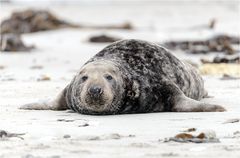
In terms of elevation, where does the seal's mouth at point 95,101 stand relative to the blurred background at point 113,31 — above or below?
below

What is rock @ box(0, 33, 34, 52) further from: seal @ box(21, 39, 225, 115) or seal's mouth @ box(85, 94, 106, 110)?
seal's mouth @ box(85, 94, 106, 110)

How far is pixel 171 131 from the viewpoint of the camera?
5203mm

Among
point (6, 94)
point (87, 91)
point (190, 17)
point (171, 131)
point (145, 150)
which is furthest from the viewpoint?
point (190, 17)

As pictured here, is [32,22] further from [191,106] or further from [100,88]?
[100,88]

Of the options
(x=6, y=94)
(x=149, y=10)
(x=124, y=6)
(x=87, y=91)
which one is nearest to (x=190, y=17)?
(x=149, y=10)

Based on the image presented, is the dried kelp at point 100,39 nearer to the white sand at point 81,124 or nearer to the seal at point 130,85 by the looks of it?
the white sand at point 81,124

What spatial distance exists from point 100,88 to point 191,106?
833 millimetres

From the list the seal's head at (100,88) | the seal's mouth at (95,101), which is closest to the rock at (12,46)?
the seal's head at (100,88)

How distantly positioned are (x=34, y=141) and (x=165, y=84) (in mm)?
2011

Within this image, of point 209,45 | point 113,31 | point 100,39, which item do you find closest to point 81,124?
point 209,45

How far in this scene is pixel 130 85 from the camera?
6391 millimetres

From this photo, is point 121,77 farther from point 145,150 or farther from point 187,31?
point 187,31

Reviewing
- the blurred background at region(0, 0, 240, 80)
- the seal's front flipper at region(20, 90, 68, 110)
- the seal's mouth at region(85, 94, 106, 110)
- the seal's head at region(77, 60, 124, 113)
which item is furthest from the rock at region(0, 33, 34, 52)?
the seal's mouth at region(85, 94, 106, 110)

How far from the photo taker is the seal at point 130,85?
6145 millimetres
